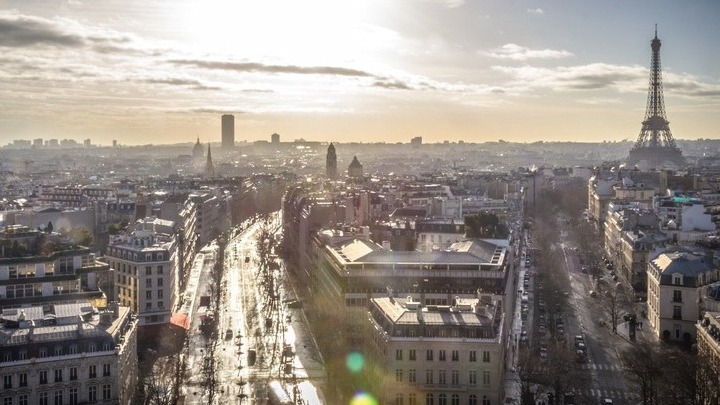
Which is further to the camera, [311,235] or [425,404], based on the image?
[311,235]

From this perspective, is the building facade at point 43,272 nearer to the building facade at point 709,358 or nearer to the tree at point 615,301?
the building facade at point 709,358

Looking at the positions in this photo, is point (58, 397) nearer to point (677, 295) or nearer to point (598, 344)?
point (598, 344)

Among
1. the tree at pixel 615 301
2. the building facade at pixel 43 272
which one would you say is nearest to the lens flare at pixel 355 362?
the building facade at pixel 43 272

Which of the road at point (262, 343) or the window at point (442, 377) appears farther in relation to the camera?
the road at point (262, 343)

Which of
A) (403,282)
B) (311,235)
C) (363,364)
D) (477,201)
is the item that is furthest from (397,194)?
(363,364)

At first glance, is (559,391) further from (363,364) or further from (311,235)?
(311,235)
